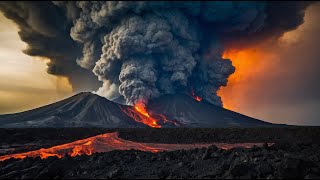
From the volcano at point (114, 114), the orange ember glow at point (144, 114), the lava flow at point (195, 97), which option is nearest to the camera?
the volcano at point (114, 114)

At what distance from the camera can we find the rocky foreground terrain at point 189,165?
12998mm

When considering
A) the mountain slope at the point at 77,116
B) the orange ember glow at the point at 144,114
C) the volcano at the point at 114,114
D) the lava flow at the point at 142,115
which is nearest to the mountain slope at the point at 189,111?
the volcano at the point at 114,114

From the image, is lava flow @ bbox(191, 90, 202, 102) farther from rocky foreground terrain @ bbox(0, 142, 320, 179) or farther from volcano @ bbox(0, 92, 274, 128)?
rocky foreground terrain @ bbox(0, 142, 320, 179)

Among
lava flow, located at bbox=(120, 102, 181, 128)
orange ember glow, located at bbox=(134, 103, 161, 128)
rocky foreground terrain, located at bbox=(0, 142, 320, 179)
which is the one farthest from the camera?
orange ember glow, located at bbox=(134, 103, 161, 128)

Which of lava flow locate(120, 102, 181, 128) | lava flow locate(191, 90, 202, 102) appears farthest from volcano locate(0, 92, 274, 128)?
lava flow locate(191, 90, 202, 102)

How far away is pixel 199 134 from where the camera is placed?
120ft

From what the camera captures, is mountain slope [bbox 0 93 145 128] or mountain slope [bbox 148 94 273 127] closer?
mountain slope [bbox 0 93 145 128]

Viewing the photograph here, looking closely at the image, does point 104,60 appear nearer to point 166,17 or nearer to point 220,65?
point 166,17

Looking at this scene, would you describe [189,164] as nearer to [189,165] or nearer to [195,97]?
[189,165]

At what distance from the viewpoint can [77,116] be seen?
8862 cm

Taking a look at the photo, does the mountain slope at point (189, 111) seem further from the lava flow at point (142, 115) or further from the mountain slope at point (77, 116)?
the mountain slope at point (77, 116)

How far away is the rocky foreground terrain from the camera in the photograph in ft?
42.6

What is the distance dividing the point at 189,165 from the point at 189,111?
84327 mm

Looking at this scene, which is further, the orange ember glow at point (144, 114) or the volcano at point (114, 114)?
the orange ember glow at point (144, 114)
